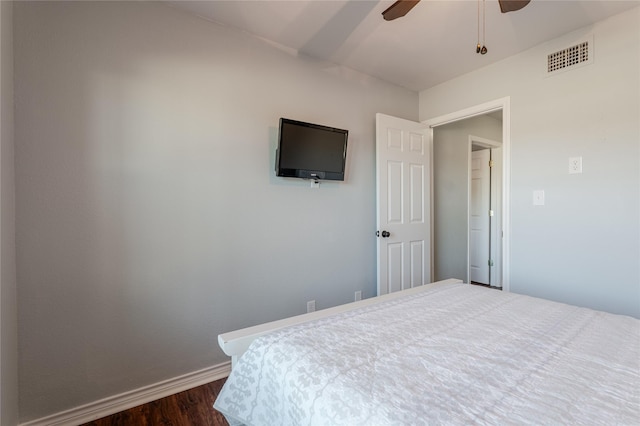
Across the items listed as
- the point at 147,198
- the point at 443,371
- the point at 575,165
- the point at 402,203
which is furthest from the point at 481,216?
the point at 147,198

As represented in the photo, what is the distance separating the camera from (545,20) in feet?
6.57

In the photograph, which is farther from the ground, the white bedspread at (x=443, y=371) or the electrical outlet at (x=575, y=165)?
the electrical outlet at (x=575, y=165)

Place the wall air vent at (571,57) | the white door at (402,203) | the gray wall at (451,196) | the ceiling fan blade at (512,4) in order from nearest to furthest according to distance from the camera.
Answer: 1. the ceiling fan blade at (512,4)
2. the wall air vent at (571,57)
3. the white door at (402,203)
4. the gray wall at (451,196)

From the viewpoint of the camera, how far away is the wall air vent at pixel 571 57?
6.79 ft

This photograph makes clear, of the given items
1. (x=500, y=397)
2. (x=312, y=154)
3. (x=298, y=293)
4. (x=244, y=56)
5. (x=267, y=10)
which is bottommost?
(x=298, y=293)

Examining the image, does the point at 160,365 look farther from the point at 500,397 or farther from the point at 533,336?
the point at 533,336

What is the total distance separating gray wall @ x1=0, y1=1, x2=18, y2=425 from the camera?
123 cm

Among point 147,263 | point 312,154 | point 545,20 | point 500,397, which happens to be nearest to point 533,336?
point 500,397

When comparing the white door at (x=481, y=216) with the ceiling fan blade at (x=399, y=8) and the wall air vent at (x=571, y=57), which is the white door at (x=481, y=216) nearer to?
the wall air vent at (x=571, y=57)

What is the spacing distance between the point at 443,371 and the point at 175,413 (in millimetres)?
1576

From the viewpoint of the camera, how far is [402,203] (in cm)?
287

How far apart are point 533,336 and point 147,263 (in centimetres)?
199

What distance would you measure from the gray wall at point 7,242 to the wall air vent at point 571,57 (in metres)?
3.35

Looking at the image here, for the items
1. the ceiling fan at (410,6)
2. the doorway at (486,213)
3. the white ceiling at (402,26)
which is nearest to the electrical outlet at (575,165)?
the white ceiling at (402,26)
